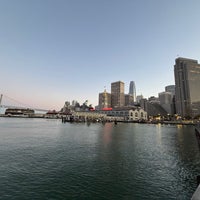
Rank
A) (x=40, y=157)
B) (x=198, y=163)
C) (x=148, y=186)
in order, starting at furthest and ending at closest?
1. (x=40, y=157)
2. (x=198, y=163)
3. (x=148, y=186)

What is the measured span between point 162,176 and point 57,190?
11.6m

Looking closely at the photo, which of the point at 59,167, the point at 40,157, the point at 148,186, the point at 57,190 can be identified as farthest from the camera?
the point at 40,157

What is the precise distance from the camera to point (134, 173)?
1681 cm

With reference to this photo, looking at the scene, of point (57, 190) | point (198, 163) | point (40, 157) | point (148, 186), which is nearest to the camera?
point (57, 190)

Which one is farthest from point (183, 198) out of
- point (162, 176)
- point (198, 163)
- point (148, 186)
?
point (198, 163)

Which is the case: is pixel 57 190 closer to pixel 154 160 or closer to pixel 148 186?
pixel 148 186

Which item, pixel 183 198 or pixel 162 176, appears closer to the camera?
pixel 183 198

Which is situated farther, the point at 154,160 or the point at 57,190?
the point at 154,160

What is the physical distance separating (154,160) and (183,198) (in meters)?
10.8

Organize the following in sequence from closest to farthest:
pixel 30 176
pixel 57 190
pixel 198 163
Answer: pixel 57 190 → pixel 30 176 → pixel 198 163

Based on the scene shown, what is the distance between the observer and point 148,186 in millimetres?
13797

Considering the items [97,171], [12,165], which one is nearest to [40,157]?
[12,165]

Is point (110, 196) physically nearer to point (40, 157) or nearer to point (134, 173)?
point (134, 173)

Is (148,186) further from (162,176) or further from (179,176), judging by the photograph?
(179,176)
